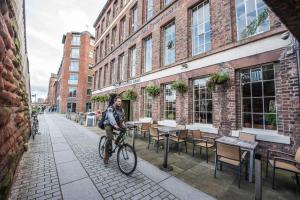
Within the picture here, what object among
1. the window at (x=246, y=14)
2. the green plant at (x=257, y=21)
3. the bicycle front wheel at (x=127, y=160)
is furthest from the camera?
the window at (x=246, y=14)

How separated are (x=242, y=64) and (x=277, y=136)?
2.56 metres

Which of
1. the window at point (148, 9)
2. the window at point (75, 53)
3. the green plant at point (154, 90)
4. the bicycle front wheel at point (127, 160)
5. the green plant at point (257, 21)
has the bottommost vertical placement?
the bicycle front wheel at point (127, 160)

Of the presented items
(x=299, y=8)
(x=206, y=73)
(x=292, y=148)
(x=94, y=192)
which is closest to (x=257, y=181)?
(x=292, y=148)

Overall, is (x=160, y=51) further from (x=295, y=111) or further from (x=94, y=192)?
(x=94, y=192)

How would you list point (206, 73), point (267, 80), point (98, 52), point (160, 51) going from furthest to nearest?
point (98, 52) < point (160, 51) < point (206, 73) < point (267, 80)

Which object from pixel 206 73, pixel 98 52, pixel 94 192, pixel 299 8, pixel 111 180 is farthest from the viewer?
pixel 98 52

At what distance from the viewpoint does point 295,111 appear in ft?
13.6

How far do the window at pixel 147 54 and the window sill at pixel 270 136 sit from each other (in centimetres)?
728

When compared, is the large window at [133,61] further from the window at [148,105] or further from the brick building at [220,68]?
the window at [148,105]

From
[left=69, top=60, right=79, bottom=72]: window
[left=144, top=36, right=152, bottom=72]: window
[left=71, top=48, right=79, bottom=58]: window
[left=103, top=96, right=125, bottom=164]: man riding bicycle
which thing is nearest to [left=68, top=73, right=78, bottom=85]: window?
[left=69, top=60, right=79, bottom=72]: window

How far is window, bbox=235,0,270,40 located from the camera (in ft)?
17.1

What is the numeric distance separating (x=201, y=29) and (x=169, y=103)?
4029 mm

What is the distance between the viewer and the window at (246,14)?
5215mm

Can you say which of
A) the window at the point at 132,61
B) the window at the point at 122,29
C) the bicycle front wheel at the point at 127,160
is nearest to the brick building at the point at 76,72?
the window at the point at 122,29
